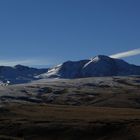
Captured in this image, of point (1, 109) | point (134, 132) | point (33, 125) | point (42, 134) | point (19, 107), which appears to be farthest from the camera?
point (19, 107)

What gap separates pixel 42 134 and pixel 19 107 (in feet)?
252

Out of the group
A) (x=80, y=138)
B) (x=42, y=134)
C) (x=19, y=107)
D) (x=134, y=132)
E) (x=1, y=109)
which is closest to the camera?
(x=134, y=132)

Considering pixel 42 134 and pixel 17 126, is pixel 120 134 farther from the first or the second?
pixel 17 126

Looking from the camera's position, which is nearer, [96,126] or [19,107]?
[96,126]

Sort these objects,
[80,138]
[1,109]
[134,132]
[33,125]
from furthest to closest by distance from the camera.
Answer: [1,109]
[33,125]
[80,138]
[134,132]

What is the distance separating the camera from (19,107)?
7717 inches

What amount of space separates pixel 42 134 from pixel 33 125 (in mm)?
9603

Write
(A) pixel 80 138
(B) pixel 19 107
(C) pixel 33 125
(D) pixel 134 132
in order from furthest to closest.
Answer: (B) pixel 19 107
(C) pixel 33 125
(A) pixel 80 138
(D) pixel 134 132

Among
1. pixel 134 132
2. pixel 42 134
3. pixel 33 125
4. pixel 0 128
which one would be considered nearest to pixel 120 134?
pixel 134 132

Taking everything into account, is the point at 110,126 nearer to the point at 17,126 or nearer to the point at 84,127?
the point at 84,127

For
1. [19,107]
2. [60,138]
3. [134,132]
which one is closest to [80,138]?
[60,138]

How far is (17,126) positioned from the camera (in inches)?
5172

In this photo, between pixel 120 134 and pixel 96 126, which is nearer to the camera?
pixel 120 134

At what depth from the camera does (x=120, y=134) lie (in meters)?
108
